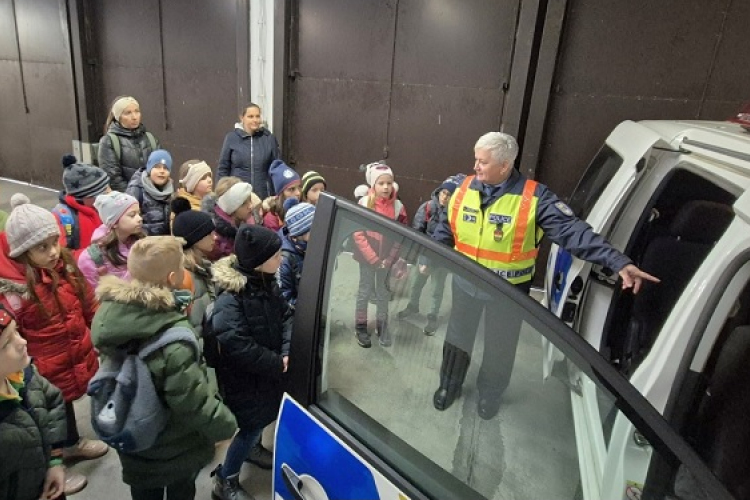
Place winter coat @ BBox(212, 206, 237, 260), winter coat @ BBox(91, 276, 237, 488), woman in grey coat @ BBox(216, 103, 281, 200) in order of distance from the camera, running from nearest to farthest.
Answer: winter coat @ BBox(91, 276, 237, 488) → winter coat @ BBox(212, 206, 237, 260) → woman in grey coat @ BBox(216, 103, 281, 200)

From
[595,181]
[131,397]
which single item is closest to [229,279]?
[131,397]

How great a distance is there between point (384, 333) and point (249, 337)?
0.88 meters

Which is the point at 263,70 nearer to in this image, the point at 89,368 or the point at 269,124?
the point at 269,124

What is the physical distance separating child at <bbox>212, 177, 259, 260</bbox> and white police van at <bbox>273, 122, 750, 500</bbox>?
1.92 metres

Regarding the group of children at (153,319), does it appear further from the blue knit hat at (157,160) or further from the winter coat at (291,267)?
the blue knit hat at (157,160)

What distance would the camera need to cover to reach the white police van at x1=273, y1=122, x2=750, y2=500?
1012 millimetres

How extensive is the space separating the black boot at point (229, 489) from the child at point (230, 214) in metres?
1.41

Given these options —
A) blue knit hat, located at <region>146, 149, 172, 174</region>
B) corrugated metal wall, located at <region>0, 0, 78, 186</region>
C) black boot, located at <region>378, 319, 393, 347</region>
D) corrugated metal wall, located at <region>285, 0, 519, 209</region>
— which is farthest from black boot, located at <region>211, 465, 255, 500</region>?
corrugated metal wall, located at <region>0, 0, 78, 186</region>

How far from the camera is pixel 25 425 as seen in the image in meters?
1.51

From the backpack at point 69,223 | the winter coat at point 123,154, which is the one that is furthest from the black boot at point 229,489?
the winter coat at point 123,154

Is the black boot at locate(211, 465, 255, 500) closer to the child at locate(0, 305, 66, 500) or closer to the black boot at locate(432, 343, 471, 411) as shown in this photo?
the child at locate(0, 305, 66, 500)

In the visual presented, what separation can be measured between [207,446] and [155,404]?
374 millimetres

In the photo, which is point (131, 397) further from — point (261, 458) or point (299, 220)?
point (299, 220)

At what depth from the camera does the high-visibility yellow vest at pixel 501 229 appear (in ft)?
8.33
